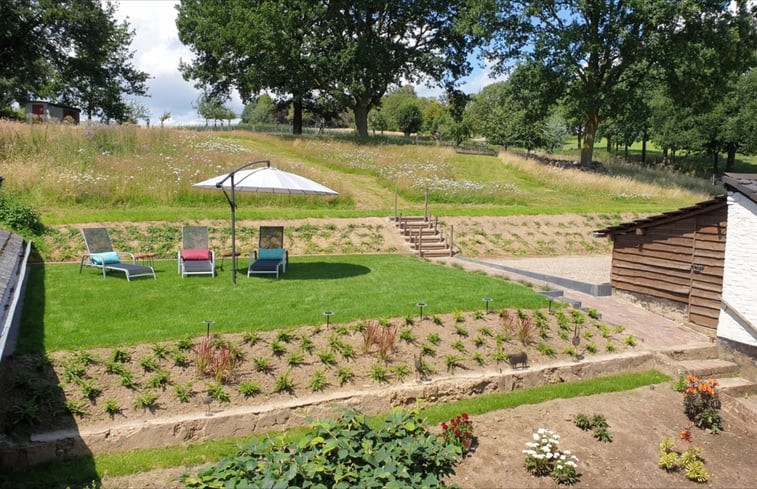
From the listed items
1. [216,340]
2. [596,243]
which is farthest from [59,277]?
[596,243]

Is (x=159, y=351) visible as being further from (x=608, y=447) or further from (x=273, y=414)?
(x=608, y=447)

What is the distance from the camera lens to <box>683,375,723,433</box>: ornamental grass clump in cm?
758

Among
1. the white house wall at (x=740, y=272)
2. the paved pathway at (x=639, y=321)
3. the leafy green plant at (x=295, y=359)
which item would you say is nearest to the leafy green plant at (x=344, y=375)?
the leafy green plant at (x=295, y=359)

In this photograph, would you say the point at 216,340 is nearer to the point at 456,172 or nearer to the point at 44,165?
the point at 44,165

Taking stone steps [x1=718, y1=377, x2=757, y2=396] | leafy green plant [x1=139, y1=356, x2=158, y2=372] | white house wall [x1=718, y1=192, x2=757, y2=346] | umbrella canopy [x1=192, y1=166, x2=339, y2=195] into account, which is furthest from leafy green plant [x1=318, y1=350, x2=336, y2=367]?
white house wall [x1=718, y1=192, x2=757, y2=346]

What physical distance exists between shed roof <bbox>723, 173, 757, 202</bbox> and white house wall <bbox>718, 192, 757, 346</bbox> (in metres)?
0.24

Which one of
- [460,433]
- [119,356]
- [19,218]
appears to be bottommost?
[460,433]

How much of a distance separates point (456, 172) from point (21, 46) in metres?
30.5

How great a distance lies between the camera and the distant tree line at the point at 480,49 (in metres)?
28.7

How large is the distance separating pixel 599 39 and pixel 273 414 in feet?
101

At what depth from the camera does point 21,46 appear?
34.8 m

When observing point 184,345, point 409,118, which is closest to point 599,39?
point 184,345

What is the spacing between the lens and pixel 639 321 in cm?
1148

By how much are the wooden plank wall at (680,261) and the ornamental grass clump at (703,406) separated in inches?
147
